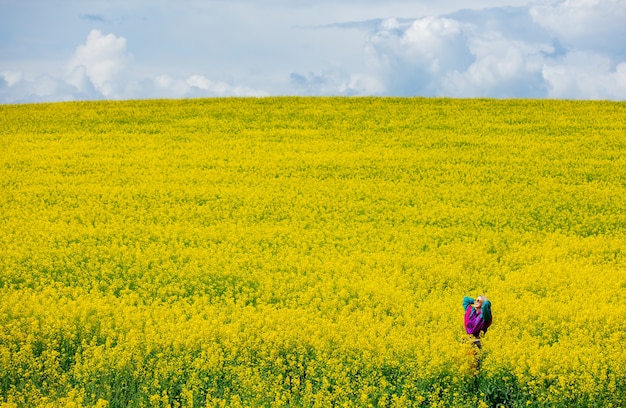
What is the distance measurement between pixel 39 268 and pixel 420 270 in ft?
22.9

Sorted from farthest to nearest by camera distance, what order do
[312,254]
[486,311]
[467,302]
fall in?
[312,254]
[467,302]
[486,311]

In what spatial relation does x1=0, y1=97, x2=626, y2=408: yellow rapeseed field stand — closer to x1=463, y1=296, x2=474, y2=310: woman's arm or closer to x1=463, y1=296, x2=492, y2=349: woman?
x1=463, y1=296, x2=492, y2=349: woman

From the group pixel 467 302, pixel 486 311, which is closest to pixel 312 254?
pixel 467 302

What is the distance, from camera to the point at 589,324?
963 centimetres

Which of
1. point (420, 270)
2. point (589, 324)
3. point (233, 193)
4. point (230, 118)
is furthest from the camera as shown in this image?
point (230, 118)

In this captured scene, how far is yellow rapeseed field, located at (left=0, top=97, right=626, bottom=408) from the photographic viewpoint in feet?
26.3

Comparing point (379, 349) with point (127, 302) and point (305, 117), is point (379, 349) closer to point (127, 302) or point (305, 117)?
point (127, 302)

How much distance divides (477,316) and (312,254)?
5410 millimetres

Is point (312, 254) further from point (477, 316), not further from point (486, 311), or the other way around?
→ point (486, 311)

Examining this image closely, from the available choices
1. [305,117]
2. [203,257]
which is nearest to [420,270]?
[203,257]

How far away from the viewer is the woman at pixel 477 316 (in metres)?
7.95

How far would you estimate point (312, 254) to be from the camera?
13117mm

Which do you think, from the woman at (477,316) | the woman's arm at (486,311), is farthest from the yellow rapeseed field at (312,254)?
the woman's arm at (486,311)

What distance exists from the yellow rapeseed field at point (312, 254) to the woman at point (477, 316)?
0.35 metres
